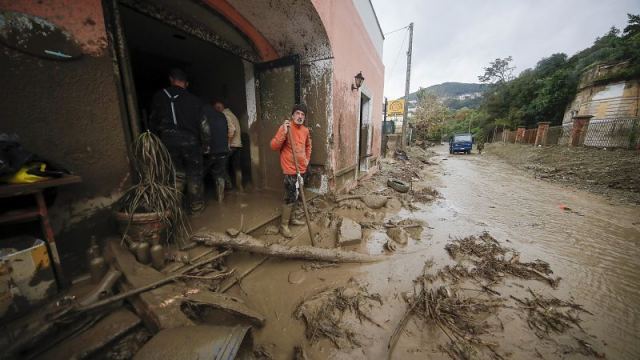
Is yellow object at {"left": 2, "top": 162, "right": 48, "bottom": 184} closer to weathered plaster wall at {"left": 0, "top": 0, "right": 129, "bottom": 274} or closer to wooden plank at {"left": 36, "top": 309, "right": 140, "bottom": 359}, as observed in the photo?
weathered plaster wall at {"left": 0, "top": 0, "right": 129, "bottom": 274}

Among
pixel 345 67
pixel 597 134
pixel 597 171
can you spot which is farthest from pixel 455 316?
pixel 597 134

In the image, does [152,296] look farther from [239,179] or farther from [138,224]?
[239,179]

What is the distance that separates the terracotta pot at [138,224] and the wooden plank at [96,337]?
67cm

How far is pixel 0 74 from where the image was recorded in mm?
1611

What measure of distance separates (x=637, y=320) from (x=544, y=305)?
2.24 feet

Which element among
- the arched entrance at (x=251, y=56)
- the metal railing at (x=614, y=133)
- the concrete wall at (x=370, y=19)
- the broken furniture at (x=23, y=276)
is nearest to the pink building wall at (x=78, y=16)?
the arched entrance at (x=251, y=56)

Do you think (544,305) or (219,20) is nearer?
(544,305)

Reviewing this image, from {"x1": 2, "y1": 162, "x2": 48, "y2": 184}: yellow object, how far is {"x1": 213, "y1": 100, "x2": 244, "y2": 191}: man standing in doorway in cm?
239

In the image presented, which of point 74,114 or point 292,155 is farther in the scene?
point 292,155

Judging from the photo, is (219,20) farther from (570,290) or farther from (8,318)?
(570,290)

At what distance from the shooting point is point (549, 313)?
6.54 ft

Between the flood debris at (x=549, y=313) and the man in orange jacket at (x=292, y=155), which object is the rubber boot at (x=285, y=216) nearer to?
the man in orange jacket at (x=292, y=155)

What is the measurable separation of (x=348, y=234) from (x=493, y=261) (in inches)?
73.1

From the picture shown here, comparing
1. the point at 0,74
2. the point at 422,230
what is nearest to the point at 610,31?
the point at 422,230
